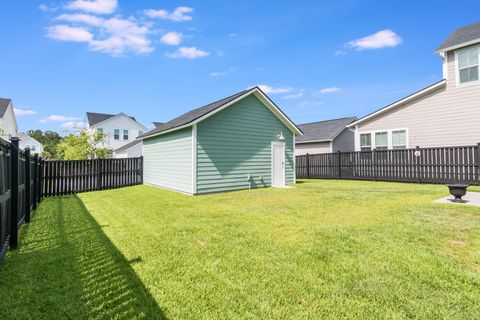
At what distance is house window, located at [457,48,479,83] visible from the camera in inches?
470

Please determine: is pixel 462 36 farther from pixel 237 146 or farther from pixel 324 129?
pixel 237 146

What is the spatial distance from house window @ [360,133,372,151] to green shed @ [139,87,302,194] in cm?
561

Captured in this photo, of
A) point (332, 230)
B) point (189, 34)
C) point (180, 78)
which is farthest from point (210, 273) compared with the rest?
point (180, 78)

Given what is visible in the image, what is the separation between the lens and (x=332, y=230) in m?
4.59

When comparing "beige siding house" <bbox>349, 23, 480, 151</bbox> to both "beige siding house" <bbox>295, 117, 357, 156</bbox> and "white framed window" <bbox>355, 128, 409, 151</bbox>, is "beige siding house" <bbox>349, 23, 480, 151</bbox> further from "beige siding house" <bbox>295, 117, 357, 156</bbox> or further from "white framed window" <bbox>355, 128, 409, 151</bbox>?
"beige siding house" <bbox>295, 117, 357, 156</bbox>

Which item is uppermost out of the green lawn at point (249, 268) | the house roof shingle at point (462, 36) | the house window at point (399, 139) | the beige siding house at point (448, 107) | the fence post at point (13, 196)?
the house roof shingle at point (462, 36)

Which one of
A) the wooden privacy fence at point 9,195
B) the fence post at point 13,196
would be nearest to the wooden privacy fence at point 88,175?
the wooden privacy fence at point 9,195

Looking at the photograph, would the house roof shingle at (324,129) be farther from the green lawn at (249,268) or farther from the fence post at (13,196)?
the fence post at (13,196)

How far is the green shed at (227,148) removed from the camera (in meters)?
10.2

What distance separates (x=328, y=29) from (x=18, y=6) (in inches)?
592

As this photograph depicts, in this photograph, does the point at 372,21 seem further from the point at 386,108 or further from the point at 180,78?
the point at 180,78

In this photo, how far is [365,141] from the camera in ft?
54.3

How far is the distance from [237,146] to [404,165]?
28.6 feet

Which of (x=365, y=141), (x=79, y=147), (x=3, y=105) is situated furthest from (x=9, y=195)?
(x=3, y=105)
